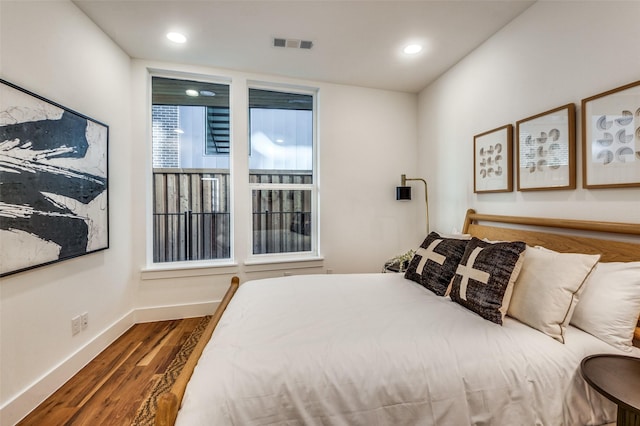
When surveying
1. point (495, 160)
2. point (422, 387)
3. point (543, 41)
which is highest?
point (543, 41)

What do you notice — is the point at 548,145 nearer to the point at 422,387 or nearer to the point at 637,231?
the point at 637,231

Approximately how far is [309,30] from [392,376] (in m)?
2.52

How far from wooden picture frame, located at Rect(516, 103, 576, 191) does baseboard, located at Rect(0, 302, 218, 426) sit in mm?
3178

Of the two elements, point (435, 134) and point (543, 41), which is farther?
point (435, 134)

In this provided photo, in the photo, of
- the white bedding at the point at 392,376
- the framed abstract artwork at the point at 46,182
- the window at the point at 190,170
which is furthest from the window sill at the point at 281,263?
the white bedding at the point at 392,376

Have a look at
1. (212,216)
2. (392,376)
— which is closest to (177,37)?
(212,216)

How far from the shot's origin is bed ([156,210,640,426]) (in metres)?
1.08

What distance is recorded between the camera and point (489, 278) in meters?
1.60

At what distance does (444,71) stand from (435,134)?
2.17 feet

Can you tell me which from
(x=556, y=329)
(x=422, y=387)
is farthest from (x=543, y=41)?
(x=422, y=387)

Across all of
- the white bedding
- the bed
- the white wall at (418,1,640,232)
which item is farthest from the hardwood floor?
the white wall at (418,1,640,232)

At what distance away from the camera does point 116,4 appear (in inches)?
80.7

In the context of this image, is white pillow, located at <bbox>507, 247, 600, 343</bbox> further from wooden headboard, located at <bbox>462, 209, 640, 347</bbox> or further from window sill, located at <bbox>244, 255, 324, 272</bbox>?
window sill, located at <bbox>244, 255, 324, 272</bbox>

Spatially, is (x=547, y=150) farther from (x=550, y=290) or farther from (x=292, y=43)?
(x=292, y=43)
